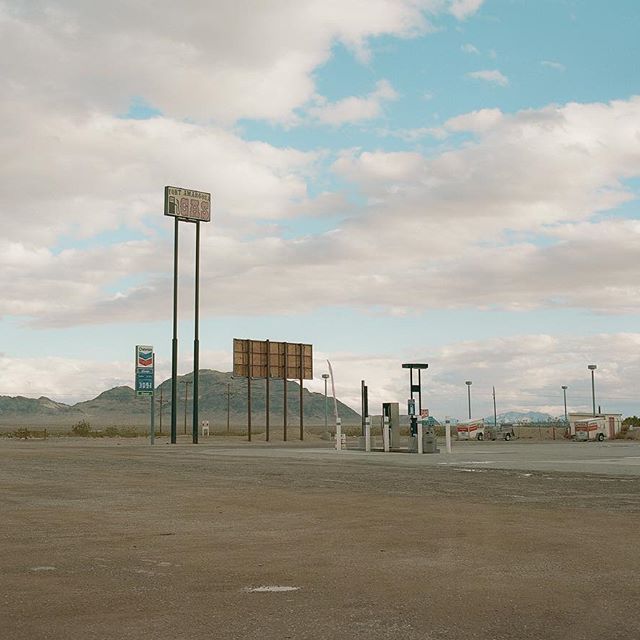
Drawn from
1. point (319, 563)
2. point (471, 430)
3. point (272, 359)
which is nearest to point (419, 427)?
point (319, 563)

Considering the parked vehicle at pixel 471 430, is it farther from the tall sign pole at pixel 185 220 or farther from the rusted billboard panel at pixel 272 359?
the tall sign pole at pixel 185 220

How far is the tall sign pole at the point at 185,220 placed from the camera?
51.4 meters

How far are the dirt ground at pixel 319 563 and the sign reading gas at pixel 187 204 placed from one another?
37162 mm

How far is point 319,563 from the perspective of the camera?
9.07m

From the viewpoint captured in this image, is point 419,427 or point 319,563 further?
point 419,427

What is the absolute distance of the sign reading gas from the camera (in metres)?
54.1

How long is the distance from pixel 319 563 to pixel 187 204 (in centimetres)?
4754

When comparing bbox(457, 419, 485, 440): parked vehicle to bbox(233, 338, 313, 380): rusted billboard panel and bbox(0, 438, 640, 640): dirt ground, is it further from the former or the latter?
bbox(0, 438, 640, 640): dirt ground

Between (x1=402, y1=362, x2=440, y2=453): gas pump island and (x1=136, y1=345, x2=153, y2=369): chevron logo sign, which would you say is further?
(x1=136, y1=345, x2=153, y2=369): chevron logo sign

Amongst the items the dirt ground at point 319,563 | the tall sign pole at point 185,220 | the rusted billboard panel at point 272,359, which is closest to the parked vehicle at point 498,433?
the rusted billboard panel at point 272,359

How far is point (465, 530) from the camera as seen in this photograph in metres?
11.8

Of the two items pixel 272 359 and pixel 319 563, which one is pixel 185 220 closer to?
pixel 272 359

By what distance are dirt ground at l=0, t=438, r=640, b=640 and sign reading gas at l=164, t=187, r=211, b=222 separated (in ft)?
122

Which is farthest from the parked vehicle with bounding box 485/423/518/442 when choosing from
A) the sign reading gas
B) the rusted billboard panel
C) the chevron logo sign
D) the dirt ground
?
the dirt ground
